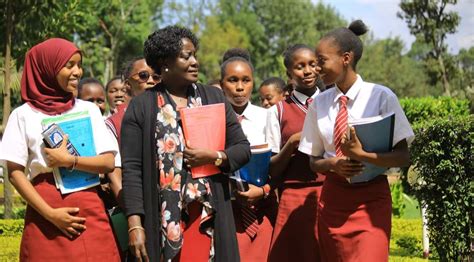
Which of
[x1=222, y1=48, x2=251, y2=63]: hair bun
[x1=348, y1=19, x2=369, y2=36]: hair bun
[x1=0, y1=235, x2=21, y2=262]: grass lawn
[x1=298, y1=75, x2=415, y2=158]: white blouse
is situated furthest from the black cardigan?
[x1=0, y1=235, x2=21, y2=262]: grass lawn

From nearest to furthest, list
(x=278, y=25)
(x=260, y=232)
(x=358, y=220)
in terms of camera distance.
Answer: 1. (x=358, y=220)
2. (x=260, y=232)
3. (x=278, y=25)

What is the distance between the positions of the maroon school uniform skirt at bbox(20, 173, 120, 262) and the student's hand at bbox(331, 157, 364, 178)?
143cm

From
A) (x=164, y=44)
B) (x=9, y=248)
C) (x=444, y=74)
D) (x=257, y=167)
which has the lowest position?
(x=9, y=248)

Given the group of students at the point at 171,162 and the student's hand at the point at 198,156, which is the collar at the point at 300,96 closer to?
the group of students at the point at 171,162

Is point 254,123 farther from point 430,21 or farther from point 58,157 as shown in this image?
point 430,21

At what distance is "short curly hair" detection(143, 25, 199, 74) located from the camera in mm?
4664

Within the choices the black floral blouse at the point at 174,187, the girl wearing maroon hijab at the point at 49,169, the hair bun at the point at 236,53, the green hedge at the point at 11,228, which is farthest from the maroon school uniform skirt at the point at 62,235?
the green hedge at the point at 11,228

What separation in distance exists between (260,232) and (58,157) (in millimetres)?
2153

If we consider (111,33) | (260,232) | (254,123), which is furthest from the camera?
(111,33)

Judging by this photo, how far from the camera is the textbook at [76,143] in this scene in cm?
449

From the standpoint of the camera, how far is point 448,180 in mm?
7316

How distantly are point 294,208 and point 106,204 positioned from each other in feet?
4.98

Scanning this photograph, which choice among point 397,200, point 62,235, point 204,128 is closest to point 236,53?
point 204,128

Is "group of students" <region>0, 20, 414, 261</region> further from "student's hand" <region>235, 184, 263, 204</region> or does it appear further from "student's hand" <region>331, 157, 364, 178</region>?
"student's hand" <region>235, 184, 263, 204</region>
